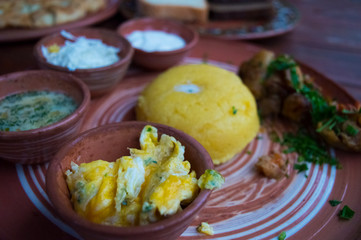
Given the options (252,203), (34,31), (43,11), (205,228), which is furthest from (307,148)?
(43,11)

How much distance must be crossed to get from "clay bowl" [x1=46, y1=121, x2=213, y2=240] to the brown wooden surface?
1940 mm

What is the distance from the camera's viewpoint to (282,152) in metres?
2.84

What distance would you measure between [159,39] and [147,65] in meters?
0.49

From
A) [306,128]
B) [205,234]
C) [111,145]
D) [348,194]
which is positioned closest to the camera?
[205,234]

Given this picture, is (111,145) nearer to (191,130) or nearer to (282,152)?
(191,130)

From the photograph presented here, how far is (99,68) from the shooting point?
116 inches

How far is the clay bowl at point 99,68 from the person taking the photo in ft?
9.61

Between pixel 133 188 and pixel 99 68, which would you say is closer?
pixel 133 188

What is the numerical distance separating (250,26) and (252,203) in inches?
133

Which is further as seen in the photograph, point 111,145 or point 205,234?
point 111,145

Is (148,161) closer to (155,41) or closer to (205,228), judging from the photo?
(205,228)

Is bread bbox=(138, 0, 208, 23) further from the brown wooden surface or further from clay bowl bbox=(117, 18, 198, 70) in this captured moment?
clay bowl bbox=(117, 18, 198, 70)

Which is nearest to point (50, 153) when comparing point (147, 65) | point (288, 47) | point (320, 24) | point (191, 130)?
point (191, 130)

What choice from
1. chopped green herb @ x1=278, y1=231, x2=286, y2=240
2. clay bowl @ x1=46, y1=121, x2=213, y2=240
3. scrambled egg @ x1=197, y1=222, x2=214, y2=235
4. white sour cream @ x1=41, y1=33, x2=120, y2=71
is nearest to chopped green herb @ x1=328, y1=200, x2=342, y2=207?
chopped green herb @ x1=278, y1=231, x2=286, y2=240
